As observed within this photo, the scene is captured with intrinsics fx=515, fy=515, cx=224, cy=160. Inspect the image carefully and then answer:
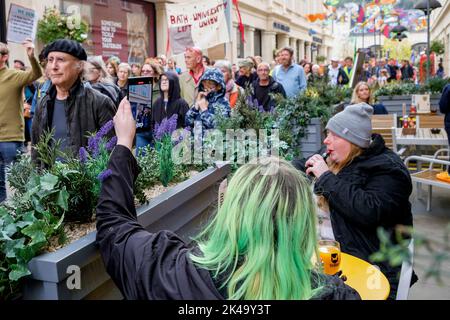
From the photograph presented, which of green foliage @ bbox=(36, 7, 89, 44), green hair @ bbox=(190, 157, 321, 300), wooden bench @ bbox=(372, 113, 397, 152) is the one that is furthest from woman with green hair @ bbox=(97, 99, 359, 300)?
green foliage @ bbox=(36, 7, 89, 44)

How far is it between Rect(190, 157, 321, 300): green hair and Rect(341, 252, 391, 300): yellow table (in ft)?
2.51

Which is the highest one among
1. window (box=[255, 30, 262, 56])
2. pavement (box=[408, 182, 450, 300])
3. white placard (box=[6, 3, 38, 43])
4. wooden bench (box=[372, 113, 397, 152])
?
window (box=[255, 30, 262, 56])

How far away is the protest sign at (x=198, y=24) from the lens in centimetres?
Answer: 699

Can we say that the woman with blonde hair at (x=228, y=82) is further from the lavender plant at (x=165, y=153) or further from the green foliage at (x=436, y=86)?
the green foliage at (x=436, y=86)

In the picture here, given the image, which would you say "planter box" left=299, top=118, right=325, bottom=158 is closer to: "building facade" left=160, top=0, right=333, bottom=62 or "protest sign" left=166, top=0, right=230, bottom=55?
"protest sign" left=166, top=0, right=230, bottom=55

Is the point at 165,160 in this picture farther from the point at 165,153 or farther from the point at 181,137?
the point at 181,137

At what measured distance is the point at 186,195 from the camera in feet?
10.2

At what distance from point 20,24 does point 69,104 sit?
211 centimetres

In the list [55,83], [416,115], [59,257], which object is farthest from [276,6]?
[59,257]

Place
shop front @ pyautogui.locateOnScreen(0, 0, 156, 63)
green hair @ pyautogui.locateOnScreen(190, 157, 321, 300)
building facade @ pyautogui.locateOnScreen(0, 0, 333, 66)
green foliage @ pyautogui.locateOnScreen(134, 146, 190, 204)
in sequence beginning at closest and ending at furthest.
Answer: green hair @ pyautogui.locateOnScreen(190, 157, 321, 300)
green foliage @ pyautogui.locateOnScreen(134, 146, 190, 204)
shop front @ pyautogui.locateOnScreen(0, 0, 156, 63)
building facade @ pyautogui.locateOnScreen(0, 0, 333, 66)

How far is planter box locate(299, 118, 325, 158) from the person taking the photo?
6.40 metres

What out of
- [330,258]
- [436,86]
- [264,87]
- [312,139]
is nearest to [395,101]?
[436,86]
